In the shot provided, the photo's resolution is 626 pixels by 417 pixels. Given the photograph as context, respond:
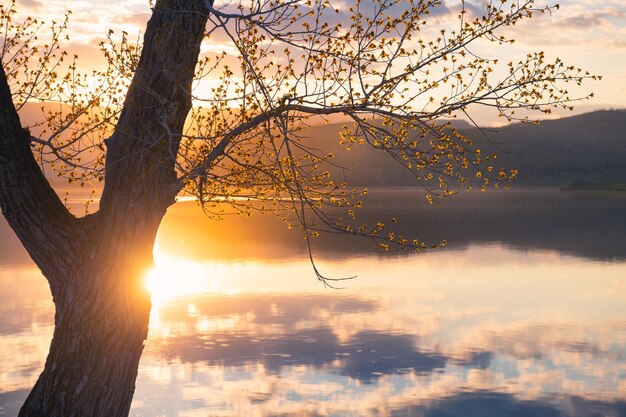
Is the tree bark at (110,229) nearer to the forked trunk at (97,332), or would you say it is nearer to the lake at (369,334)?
the forked trunk at (97,332)

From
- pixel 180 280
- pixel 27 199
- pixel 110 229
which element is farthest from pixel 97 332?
pixel 180 280

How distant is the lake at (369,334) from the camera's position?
17.0 m

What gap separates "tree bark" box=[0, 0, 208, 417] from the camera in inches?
393

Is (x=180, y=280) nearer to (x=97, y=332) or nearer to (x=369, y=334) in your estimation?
(x=369, y=334)

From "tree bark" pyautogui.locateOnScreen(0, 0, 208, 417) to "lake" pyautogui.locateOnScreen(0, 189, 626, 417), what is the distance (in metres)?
6.32

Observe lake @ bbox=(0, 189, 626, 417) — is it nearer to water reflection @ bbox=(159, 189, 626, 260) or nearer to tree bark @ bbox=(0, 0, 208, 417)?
water reflection @ bbox=(159, 189, 626, 260)

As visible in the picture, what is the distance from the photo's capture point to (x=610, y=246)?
153 ft

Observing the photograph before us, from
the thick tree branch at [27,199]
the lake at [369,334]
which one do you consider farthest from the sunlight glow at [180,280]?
the thick tree branch at [27,199]

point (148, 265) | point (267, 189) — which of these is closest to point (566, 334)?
point (267, 189)

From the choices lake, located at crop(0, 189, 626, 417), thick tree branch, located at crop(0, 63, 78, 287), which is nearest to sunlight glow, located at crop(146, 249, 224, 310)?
lake, located at crop(0, 189, 626, 417)

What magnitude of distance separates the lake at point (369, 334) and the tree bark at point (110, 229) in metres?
6.32

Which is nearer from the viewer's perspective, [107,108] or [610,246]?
[107,108]

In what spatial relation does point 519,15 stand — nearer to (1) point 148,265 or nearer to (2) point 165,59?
(2) point 165,59

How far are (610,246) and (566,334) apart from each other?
25625 millimetres
